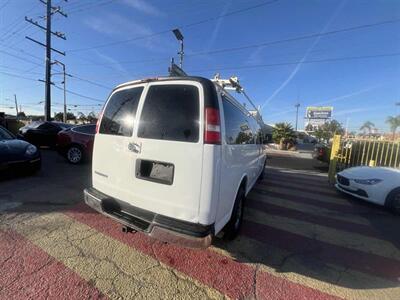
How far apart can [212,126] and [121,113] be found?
127 centimetres

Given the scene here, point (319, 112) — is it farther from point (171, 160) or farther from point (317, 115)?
point (171, 160)

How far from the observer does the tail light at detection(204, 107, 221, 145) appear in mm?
2250

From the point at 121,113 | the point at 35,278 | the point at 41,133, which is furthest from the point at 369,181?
the point at 41,133

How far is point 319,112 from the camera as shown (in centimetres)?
6650

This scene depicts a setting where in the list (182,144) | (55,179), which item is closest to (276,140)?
(55,179)

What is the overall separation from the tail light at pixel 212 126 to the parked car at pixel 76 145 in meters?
6.96

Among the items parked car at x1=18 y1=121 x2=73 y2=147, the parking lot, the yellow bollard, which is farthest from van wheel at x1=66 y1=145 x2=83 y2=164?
the yellow bollard

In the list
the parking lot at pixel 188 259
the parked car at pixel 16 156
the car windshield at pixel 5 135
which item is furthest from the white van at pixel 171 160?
the car windshield at pixel 5 135

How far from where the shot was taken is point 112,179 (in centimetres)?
286

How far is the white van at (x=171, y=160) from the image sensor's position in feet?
7.39

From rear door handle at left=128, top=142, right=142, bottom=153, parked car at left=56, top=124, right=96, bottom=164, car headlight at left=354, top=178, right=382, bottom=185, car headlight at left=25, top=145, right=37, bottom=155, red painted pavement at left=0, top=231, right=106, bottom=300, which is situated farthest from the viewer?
parked car at left=56, top=124, right=96, bottom=164

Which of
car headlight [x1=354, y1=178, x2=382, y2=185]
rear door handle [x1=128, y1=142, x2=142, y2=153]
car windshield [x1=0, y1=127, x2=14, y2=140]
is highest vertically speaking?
rear door handle [x1=128, y1=142, x2=142, y2=153]

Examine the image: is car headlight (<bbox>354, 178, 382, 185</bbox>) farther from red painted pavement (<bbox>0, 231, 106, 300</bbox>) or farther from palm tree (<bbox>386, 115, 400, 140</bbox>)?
palm tree (<bbox>386, 115, 400, 140</bbox>)

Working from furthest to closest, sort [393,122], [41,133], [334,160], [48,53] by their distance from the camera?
[393,122] → [48,53] → [41,133] → [334,160]
